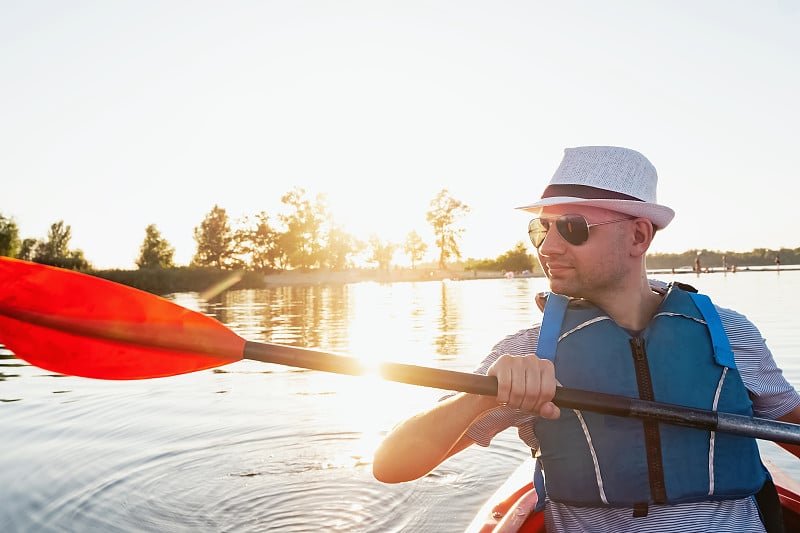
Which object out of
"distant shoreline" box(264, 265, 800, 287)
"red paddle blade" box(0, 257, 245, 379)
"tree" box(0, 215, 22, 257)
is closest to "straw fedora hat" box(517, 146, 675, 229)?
"red paddle blade" box(0, 257, 245, 379)

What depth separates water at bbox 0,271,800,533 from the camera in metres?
4.67

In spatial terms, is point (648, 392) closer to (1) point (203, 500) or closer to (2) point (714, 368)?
(2) point (714, 368)

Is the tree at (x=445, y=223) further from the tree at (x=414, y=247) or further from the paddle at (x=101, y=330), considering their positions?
the paddle at (x=101, y=330)

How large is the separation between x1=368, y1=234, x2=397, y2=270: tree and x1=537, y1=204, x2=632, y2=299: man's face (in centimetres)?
8772

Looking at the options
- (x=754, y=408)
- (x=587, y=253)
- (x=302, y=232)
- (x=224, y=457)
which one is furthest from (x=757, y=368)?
(x=302, y=232)

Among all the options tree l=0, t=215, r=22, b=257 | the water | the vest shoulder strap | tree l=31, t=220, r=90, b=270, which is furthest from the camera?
tree l=31, t=220, r=90, b=270

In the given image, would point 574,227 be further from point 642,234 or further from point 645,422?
point 645,422

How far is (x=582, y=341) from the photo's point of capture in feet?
7.32

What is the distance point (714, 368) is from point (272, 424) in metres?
5.60

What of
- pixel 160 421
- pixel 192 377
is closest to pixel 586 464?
pixel 160 421

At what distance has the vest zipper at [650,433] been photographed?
2.08m

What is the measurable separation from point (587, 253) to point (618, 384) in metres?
0.45

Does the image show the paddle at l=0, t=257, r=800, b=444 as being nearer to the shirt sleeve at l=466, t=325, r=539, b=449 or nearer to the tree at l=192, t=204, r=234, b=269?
the shirt sleeve at l=466, t=325, r=539, b=449

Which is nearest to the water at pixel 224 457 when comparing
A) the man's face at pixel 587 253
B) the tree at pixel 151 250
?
the man's face at pixel 587 253
